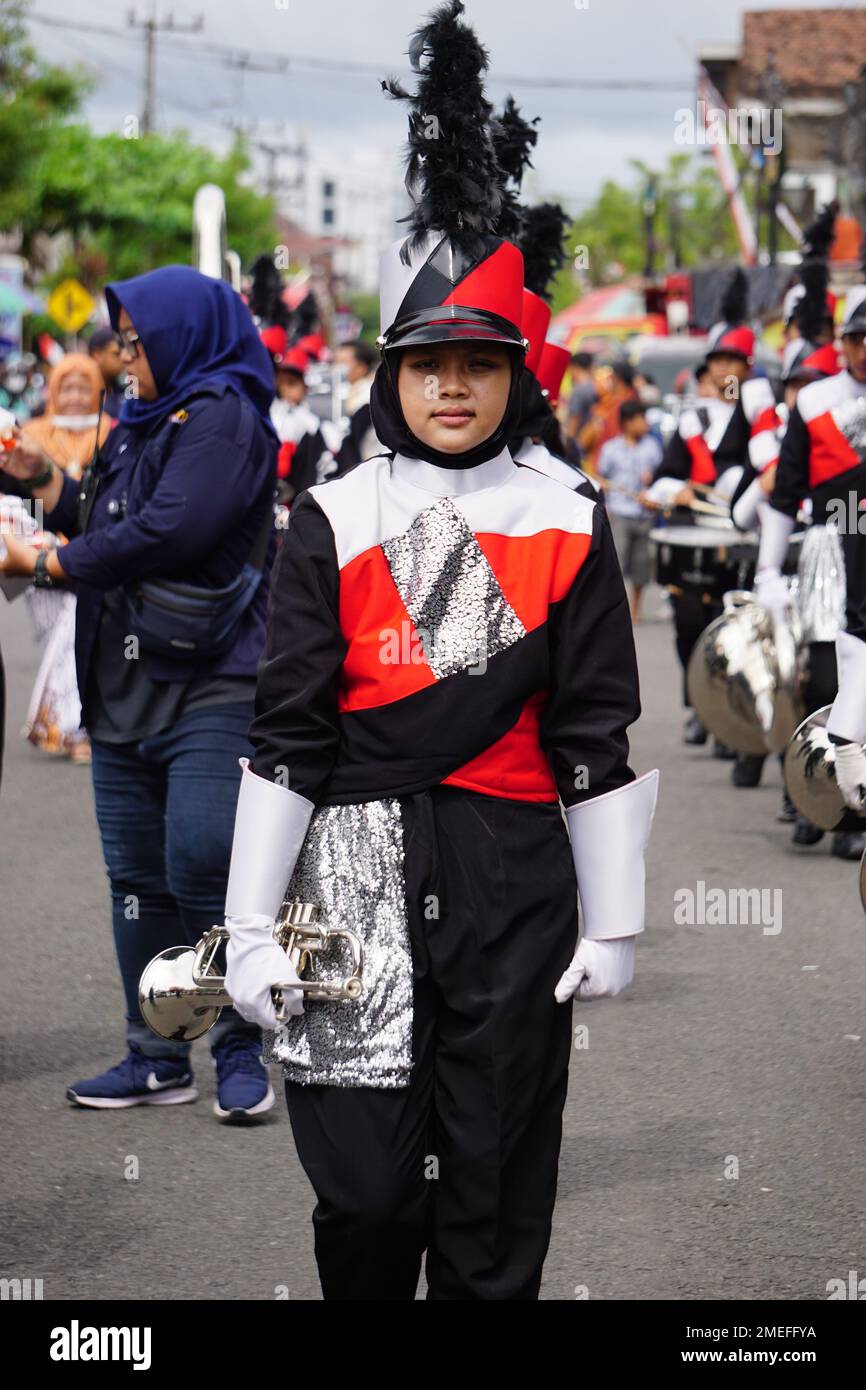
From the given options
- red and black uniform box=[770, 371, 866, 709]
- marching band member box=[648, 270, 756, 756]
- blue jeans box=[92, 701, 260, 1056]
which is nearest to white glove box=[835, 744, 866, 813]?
blue jeans box=[92, 701, 260, 1056]

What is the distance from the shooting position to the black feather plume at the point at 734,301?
43.7ft

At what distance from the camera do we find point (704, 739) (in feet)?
40.5

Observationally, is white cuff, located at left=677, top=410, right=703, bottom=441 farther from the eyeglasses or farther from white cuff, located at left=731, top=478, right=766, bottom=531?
the eyeglasses

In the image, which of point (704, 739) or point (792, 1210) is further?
point (704, 739)

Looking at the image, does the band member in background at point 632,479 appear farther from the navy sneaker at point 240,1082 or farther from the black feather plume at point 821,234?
the navy sneaker at point 240,1082

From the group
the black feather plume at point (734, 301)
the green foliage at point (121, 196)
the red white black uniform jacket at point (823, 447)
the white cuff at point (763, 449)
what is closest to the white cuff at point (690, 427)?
the black feather plume at point (734, 301)

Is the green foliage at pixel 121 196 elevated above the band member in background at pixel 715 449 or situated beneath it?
elevated above

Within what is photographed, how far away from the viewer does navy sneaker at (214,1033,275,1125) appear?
562 cm

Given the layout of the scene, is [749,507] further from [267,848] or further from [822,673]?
[267,848]

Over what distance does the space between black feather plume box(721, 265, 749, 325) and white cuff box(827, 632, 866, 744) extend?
8239mm
